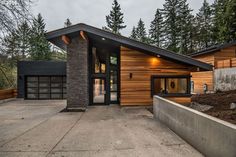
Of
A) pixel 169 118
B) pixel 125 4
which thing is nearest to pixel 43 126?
pixel 169 118

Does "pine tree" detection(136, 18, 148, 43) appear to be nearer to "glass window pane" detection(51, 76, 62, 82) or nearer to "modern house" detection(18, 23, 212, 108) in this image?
"glass window pane" detection(51, 76, 62, 82)

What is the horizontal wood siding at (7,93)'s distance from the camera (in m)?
14.0

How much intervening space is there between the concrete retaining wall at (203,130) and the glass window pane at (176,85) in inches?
183

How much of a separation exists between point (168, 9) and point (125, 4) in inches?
383

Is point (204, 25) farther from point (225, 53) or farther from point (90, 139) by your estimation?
point (90, 139)

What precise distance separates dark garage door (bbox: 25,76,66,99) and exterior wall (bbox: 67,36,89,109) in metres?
5.90

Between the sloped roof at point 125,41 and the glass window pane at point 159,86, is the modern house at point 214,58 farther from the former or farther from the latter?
the glass window pane at point 159,86

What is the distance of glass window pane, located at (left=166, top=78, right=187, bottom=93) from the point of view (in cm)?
1095

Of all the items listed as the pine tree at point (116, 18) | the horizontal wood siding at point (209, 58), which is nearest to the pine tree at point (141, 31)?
the pine tree at point (116, 18)

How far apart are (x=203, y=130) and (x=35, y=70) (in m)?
14.8

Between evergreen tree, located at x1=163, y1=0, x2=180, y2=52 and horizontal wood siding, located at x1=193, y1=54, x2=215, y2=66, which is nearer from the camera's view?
horizontal wood siding, located at x1=193, y1=54, x2=215, y2=66

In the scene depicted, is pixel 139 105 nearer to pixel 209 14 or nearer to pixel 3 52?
pixel 3 52

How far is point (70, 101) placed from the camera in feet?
33.9

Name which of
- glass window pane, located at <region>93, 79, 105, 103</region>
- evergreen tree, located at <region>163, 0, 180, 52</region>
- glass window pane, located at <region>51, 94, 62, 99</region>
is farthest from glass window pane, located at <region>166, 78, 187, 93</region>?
evergreen tree, located at <region>163, 0, 180, 52</region>
